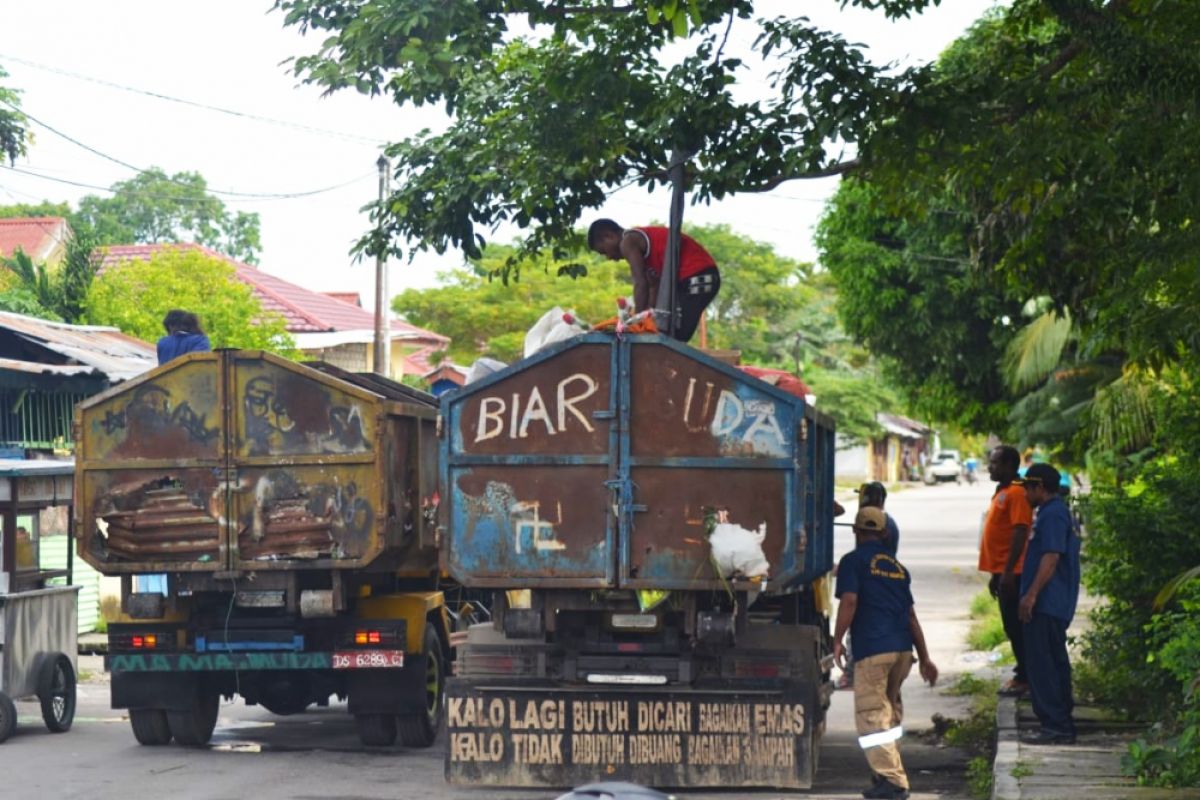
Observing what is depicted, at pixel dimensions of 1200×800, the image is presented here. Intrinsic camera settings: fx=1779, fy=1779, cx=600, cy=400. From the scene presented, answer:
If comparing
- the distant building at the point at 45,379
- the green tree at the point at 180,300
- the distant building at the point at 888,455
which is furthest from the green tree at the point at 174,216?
the distant building at the point at 45,379

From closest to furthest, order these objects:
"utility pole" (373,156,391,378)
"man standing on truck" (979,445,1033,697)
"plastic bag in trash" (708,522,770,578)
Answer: "plastic bag in trash" (708,522,770,578) < "man standing on truck" (979,445,1033,697) < "utility pole" (373,156,391,378)

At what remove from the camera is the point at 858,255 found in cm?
2747

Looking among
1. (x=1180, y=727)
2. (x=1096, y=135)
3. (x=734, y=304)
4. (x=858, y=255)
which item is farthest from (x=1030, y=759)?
(x=734, y=304)

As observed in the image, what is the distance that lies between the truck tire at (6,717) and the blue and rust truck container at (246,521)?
88 centimetres

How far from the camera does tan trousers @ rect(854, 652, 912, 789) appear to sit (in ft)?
30.1

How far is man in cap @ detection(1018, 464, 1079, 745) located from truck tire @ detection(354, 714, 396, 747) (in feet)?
13.6

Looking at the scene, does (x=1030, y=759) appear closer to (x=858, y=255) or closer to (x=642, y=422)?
(x=642, y=422)

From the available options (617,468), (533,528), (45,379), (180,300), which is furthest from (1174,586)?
(180,300)

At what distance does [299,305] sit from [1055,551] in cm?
3596

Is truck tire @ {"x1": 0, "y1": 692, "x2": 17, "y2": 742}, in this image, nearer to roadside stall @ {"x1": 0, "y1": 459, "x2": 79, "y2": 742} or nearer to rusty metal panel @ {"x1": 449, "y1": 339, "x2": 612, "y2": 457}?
roadside stall @ {"x1": 0, "y1": 459, "x2": 79, "y2": 742}

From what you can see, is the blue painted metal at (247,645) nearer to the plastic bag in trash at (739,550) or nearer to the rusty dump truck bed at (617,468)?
the rusty dump truck bed at (617,468)

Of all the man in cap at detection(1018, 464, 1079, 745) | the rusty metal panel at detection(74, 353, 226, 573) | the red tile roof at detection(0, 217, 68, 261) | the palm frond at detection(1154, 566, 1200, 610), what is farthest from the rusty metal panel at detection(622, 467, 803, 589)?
the red tile roof at detection(0, 217, 68, 261)

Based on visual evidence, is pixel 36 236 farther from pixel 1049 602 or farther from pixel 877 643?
pixel 877 643

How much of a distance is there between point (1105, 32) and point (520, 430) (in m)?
4.31
